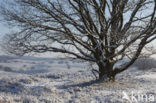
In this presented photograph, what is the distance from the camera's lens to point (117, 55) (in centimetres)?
1031

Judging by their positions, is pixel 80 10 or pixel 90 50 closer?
pixel 80 10

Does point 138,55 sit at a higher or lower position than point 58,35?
lower

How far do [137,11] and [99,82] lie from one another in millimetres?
3998

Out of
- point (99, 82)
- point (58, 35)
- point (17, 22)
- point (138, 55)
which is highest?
point (17, 22)

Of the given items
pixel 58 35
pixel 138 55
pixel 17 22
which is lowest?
pixel 138 55

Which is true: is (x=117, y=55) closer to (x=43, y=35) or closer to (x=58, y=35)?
(x=58, y=35)

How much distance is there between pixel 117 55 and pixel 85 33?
1844 millimetres

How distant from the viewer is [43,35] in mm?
10422

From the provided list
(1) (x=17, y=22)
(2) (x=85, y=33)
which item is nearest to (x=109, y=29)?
(2) (x=85, y=33)

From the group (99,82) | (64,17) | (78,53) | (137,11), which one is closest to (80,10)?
(64,17)

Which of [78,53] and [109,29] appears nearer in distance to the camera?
[109,29]

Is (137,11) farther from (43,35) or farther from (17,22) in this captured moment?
(17,22)

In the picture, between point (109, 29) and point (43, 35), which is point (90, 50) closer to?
point (109, 29)

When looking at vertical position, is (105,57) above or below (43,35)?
below
